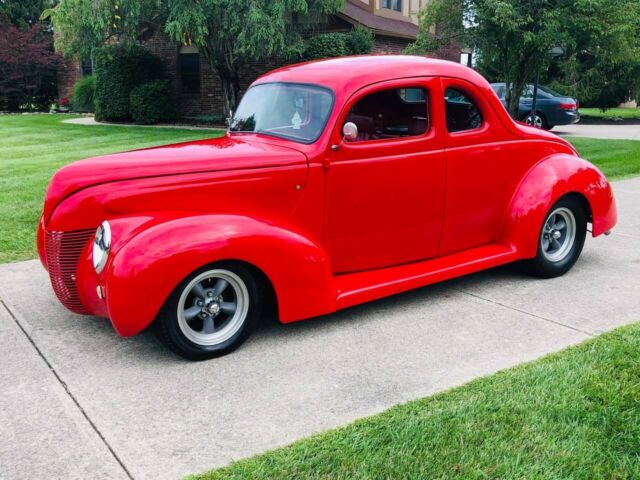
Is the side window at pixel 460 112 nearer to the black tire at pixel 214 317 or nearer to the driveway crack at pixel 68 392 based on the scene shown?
the black tire at pixel 214 317

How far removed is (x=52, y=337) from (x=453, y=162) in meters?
3.06

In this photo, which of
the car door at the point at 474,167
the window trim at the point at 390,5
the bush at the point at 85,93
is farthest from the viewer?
the bush at the point at 85,93

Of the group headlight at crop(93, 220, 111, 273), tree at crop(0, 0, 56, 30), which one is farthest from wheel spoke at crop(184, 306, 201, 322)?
tree at crop(0, 0, 56, 30)

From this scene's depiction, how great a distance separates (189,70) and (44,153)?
34.5 feet

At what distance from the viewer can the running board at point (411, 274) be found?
424 centimetres

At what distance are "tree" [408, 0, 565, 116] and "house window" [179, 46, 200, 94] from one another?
404 inches

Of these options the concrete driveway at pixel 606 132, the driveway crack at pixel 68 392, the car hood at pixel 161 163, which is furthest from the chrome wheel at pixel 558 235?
the concrete driveway at pixel 606 132

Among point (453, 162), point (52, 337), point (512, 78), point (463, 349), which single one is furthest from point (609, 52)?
point (52, 337)

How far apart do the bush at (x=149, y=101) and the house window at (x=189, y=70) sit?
131 centimetres

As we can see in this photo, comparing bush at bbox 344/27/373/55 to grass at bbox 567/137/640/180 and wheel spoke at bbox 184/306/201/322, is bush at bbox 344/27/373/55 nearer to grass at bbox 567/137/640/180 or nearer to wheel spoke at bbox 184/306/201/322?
grass at bbox 567/137/640/180

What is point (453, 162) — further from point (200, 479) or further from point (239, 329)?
point (200, 479)

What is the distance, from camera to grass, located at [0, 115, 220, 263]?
269 inches

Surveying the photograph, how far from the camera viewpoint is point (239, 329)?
153 inches

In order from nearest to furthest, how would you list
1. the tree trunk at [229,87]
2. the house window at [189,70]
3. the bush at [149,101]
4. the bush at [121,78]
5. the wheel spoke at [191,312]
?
the wheel spoke at [191,312], the tree trunk at [229,87], the bush at [149,101], the bush at [121,78], the house window at [189,70]
